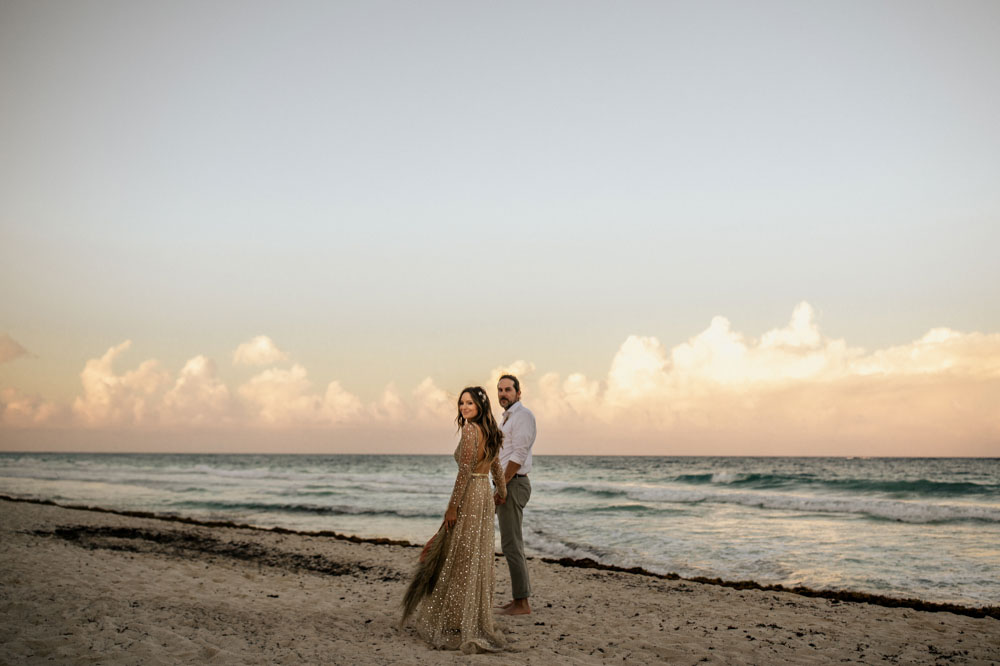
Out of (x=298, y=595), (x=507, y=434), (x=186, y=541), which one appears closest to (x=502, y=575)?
(x=298, y=595)

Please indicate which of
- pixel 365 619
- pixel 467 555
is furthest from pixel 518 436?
pixel 365 619

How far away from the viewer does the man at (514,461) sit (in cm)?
622

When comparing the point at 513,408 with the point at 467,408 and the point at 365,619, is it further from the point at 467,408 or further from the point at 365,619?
the point at 365,619

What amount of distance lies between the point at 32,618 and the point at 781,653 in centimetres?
652

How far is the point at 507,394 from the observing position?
6.41m

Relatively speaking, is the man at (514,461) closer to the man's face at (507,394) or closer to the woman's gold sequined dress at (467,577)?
the man's face at (507,394)

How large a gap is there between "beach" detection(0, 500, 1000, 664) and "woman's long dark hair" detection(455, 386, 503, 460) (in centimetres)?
163

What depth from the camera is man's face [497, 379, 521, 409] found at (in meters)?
6.41

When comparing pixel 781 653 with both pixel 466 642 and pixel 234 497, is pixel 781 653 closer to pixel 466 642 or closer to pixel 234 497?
pixel 466 642

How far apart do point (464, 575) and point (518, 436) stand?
1.36m

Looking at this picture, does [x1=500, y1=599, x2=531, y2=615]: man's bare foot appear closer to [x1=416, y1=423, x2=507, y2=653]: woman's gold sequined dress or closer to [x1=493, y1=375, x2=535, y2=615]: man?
[x1=493, y1=375, x2=535, y2=615]: man

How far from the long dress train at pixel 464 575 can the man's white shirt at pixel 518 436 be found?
0.64m

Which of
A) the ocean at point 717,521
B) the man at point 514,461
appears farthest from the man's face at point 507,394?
the ocean at point 717,521

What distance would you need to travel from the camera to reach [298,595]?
7.97 m
